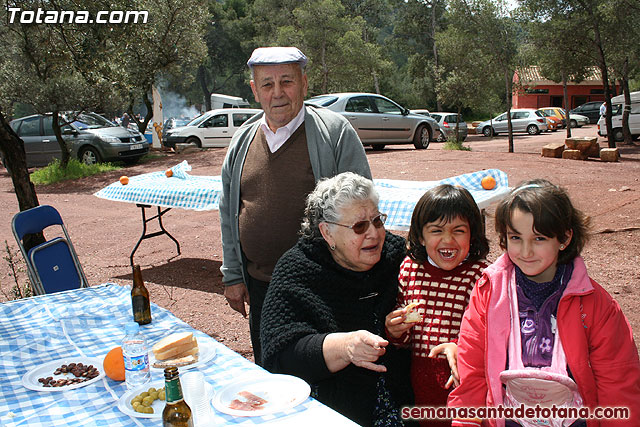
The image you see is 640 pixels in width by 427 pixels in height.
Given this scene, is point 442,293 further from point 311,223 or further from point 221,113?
point 221,113

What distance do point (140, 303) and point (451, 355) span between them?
5.23 ft

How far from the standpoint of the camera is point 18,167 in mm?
4824

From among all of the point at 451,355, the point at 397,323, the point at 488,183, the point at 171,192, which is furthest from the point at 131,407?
the point at 171,192

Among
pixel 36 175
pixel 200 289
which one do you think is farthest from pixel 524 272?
pixel 36 175

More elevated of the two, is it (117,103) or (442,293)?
(117,103)

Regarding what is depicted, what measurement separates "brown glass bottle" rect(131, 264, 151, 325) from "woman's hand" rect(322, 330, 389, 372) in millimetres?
1125

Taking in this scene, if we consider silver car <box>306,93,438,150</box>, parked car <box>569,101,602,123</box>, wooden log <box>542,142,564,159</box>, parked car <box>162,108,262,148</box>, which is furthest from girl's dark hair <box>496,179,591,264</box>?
parked car <box>569,101,602,123</box>

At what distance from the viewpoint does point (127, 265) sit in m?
6.95

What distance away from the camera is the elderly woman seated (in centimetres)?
219

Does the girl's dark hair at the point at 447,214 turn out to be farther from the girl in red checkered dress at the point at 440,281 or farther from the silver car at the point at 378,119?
the silver car at the point at 378,119

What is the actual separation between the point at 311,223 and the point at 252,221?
1.84 ft

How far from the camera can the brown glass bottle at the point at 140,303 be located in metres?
2.76

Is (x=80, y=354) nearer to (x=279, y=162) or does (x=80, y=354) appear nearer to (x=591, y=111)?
(x=279, y=162)

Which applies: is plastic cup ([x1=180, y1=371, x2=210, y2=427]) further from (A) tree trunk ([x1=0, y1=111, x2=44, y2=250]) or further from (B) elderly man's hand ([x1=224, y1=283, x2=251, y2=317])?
(A) tree trunk ([x1=0, y1=111, x2=44, y2=250])
